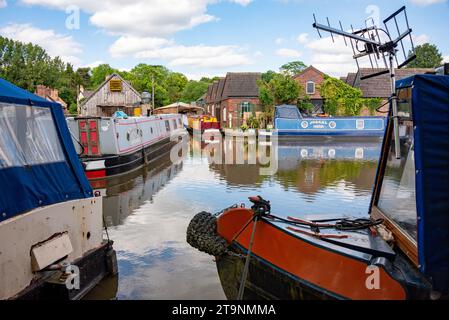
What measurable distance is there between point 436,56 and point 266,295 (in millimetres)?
75621

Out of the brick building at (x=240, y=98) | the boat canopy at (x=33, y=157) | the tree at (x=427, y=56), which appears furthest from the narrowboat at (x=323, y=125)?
the tree at (x=427, y=56)

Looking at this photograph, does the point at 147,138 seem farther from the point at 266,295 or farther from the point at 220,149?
the point at 266,295

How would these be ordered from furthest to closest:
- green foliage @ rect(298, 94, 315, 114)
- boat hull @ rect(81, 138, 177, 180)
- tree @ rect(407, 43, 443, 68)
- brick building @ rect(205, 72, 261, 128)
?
tree @ rect(407, 43, 443, 68)
brick building @ rect(205, 72, 261, 128)
green foliage @ rect(298, 94, 315, 114)
boat hull @ rect(81, 138, 177, 180)

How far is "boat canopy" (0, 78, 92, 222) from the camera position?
436cm

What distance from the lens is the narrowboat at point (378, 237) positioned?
3508 mm

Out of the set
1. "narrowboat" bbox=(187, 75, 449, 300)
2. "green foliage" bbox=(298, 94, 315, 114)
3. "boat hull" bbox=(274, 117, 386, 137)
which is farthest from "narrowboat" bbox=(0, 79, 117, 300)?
"green foliage" bbox=(298, 94, 315, 114)

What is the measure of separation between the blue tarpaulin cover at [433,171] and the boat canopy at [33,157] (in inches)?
150

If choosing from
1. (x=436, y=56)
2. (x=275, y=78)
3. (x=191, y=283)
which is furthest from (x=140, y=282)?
(x=436, y=56)

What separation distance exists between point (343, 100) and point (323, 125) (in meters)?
8.73

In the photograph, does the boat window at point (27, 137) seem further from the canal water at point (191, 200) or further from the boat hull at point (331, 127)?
the boat hull at point (331, 127)

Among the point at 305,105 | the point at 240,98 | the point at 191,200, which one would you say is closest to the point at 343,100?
the point at 305,105

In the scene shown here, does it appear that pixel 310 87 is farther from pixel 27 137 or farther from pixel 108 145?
pixel 27 137

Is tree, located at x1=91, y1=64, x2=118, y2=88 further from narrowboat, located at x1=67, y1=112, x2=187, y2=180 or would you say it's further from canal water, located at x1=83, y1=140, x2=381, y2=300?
narrowboat, located at x1=67, y1=112, x2=187, y2=180

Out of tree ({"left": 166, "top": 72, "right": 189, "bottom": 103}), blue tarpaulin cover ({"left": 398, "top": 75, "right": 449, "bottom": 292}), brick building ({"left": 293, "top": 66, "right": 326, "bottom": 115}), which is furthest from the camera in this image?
tree ({"left": 166, "top": 72, "right": 189, "bottom": 103})
